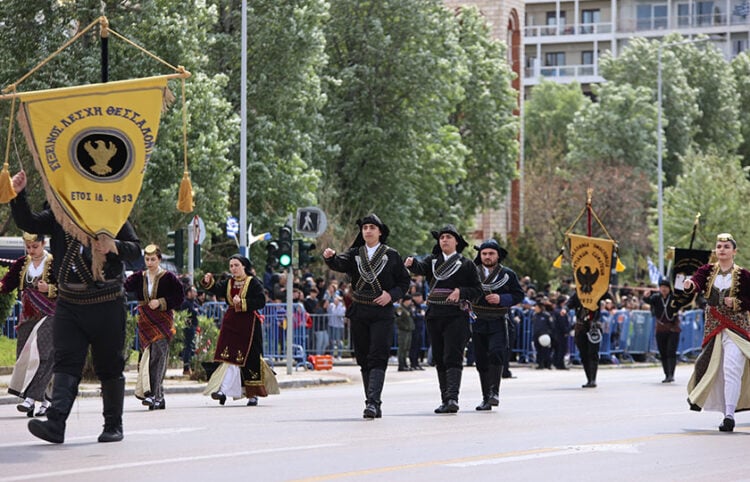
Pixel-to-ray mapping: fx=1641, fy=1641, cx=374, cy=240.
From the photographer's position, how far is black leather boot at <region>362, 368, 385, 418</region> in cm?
1577

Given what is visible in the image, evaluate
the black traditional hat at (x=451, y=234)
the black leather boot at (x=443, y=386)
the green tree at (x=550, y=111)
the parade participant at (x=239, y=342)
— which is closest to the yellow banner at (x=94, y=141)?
the black traditional hat at (x=451, y=234)

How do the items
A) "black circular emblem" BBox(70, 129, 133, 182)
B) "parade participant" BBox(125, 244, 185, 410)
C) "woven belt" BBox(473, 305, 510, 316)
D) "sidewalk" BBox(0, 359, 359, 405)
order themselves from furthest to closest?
"sidewalk" BBox(0, 359, 359, 405)
"woven belt" BBox(473, 305, 510, 316)
"parade participant" BBox(125, 244, 185, 410)
"black circular emblem" BBox(70, 129, 133, 182)

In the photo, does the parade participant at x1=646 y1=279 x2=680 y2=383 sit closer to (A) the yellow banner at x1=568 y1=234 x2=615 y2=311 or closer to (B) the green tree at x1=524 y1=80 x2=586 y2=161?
(A) the yellow banner at x1=568 y1=234 x2=615 y2=311

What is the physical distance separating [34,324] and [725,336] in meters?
6.80

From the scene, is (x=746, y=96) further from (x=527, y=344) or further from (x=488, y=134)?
(x=527, y=344)

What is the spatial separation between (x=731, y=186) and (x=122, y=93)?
193ft

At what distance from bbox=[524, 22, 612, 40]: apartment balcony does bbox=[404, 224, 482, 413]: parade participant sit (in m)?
96.5

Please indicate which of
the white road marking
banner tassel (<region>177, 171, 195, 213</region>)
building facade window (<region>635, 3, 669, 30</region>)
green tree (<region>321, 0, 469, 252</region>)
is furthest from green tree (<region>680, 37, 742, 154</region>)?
the white road marking

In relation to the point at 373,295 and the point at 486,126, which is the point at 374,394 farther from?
the point at 486,126

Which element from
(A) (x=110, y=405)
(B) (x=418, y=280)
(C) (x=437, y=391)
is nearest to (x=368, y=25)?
(B) (x=418, y=280)

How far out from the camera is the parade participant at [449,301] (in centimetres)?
1666

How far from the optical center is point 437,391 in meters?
23.9

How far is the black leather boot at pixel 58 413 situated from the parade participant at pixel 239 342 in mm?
6204

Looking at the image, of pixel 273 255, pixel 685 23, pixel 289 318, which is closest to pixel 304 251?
pixel 273 255
